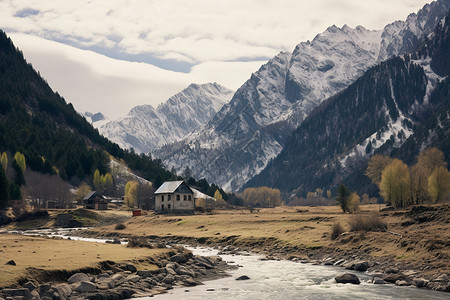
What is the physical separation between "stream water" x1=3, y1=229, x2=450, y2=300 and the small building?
102m

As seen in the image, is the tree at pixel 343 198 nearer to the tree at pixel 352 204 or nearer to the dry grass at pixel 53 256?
the tree at pixel 352 204

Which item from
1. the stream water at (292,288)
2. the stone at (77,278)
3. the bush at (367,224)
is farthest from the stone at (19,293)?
the bush at (367,224)

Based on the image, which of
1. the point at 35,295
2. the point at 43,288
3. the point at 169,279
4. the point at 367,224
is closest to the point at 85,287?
the point at 43,288

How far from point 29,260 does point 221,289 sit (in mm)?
17656

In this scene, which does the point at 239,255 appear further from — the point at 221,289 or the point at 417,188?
the point at 417,188

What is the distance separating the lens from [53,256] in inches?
2100

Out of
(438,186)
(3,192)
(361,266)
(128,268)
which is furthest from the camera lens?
(3,192)

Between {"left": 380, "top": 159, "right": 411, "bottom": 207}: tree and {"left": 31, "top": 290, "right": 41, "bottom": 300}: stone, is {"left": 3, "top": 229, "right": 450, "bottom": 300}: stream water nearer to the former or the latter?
{"left": 31, "top": 290, "right": 41, "bottom": 300}: stone

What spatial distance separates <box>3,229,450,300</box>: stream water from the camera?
44906 millimetres

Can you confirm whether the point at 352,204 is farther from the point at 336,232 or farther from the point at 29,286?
the point at 29,286

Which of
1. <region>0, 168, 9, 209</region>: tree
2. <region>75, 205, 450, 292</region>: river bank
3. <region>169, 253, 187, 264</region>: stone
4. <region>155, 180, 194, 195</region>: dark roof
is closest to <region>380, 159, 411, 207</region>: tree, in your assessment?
<region>75, 205, 450, 292</region>: river bank

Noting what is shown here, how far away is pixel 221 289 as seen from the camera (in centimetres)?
4853

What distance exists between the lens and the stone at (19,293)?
36938mm

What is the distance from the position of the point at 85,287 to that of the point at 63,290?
85.7 inches
